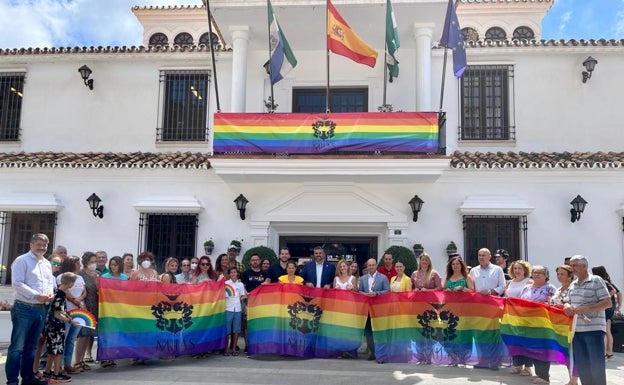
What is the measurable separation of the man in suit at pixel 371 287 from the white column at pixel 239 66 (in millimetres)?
5760

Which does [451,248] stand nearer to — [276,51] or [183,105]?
[276,51]

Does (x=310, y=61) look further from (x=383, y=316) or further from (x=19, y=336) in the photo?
(x=19, y=336)

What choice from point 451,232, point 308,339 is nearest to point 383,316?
point 308,339

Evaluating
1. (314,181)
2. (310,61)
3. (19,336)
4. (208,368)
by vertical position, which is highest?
(310,61)

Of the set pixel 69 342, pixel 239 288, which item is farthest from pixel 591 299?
pixel 69 342

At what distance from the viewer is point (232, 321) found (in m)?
8.87

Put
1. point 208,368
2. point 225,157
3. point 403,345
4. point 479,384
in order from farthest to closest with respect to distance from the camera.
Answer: point 225,157
point 403,345
point 208,368
point 479,384

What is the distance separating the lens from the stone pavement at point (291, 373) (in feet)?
23.3

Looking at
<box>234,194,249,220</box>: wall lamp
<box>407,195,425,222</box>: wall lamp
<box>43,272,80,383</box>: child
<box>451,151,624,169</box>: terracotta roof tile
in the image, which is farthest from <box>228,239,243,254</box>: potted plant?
<box>43,272,80,383</box>: child

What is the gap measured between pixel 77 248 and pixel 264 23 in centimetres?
683

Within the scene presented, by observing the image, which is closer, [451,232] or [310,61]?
[451,232]

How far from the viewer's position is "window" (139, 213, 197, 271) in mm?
12508

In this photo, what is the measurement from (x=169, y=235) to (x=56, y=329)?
18.7 ft

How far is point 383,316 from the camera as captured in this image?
8.49m
